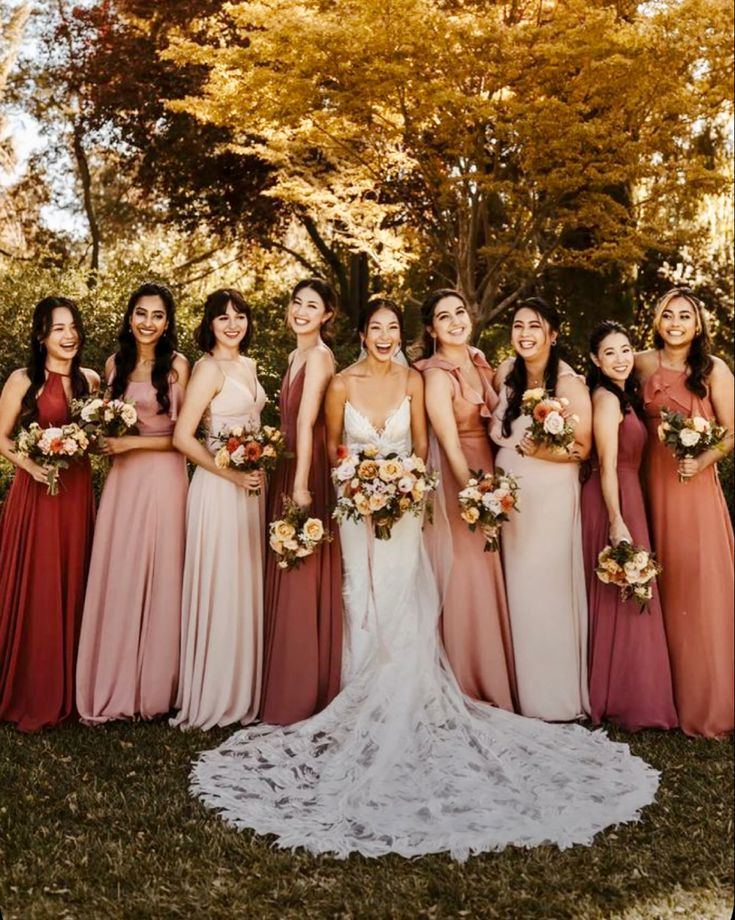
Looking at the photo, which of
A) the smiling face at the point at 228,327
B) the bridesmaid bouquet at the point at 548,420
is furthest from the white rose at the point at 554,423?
the smiling face at the point at 228,327

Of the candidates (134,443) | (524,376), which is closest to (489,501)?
(524,376)

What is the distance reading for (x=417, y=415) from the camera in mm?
5219

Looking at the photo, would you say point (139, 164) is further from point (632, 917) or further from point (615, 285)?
point (632, 917)

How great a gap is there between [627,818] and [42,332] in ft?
12.6

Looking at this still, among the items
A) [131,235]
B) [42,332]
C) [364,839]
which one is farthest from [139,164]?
[364,839]

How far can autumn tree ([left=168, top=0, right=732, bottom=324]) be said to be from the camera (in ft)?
32.5

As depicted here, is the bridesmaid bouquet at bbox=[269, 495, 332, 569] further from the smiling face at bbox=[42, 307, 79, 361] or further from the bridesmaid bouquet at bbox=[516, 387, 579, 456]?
the smiling face at bbox=[42, 307, 79, 361]

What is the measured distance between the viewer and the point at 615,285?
14727 millimetres

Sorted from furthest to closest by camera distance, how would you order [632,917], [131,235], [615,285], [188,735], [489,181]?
[131,235], [615,285], [489,181], [188,735], [632,917]

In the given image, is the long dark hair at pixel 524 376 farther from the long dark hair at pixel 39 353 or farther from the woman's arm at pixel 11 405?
the woman's arm at pixel 11 405

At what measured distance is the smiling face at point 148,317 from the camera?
17.2ft

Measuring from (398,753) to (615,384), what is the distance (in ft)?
7.58

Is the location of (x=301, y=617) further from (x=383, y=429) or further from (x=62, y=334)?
(x=62, y=334)

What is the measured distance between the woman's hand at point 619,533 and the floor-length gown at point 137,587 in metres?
2.36
